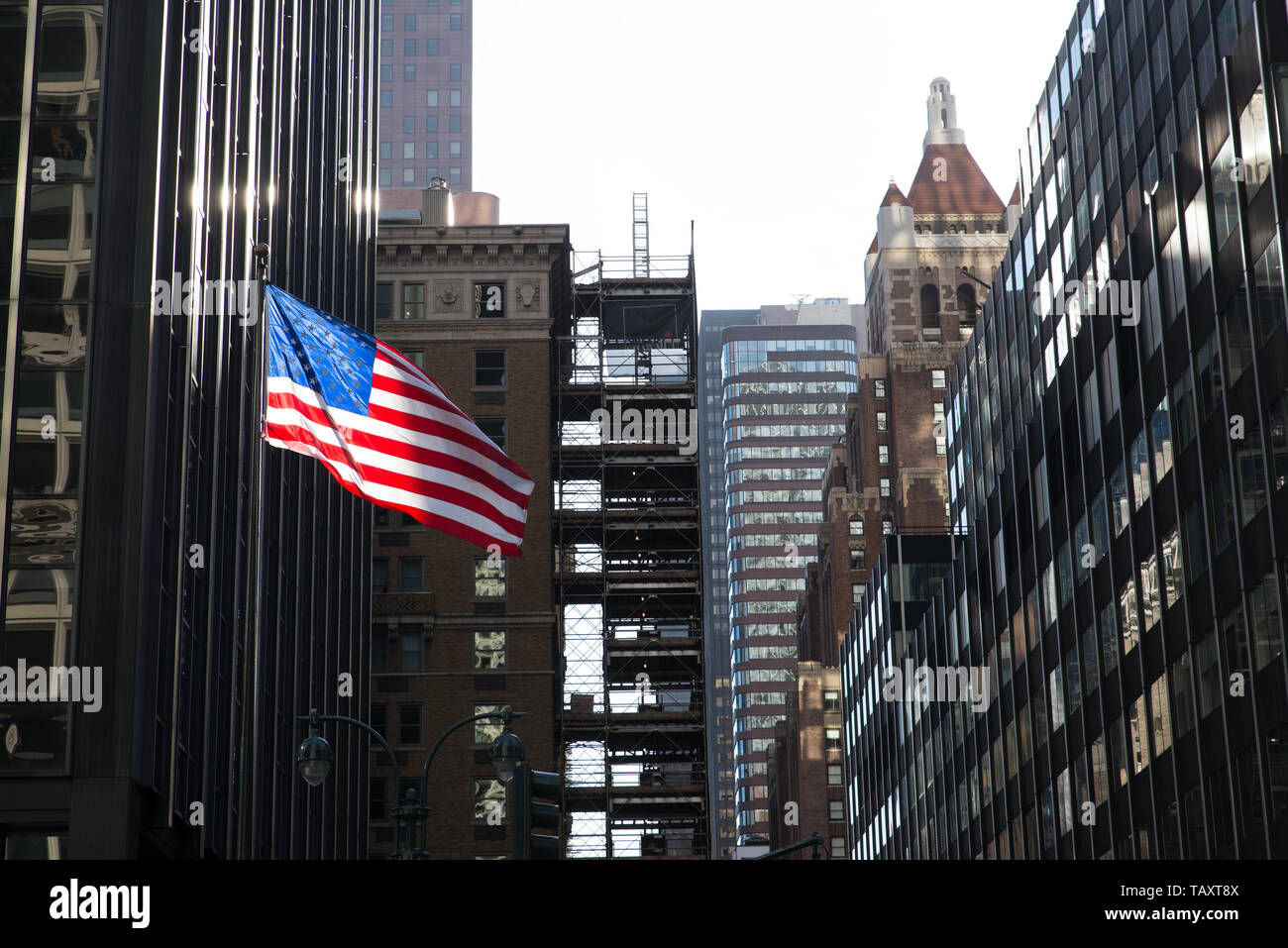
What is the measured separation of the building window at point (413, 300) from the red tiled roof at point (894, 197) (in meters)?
61.3

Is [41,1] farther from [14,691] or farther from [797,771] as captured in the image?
[797,771]

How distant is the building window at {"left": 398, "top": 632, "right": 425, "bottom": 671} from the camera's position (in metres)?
81.9

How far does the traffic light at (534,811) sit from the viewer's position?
1683 centimetres

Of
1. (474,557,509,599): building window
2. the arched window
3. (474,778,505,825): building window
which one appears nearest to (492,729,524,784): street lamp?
(474,778,505,825): building window

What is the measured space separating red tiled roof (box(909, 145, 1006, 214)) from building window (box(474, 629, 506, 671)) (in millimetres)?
71594

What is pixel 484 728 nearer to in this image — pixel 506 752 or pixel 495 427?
pixel 495 427

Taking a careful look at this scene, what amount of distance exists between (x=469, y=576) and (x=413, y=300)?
48.2ft

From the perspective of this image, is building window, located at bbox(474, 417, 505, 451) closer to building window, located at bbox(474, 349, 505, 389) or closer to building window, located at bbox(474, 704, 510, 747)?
building window, located at bbox(474, 349, 505, 389)

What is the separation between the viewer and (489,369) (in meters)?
86.8

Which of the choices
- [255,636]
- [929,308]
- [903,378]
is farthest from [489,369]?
[929,308]
